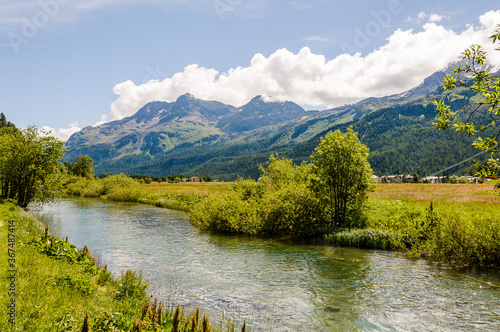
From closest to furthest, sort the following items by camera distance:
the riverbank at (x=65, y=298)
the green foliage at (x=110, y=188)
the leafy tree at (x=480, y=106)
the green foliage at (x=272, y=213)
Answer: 1. the riverbank at (x=65, y=298)
2. the leafy tree at (x=480, y=106)
3. the green foliage at (x=272, y=213)
4. the green foliage at (x=110, y=188)

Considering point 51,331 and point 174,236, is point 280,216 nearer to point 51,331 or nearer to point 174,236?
point 174,236

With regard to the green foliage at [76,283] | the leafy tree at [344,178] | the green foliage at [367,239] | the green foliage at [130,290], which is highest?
the leafy tree at [344,178]

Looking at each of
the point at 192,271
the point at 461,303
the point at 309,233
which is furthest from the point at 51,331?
the point at 309,233

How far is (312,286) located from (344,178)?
1624cm

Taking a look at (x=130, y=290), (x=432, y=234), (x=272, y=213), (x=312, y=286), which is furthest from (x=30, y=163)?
(x=432, y=234)

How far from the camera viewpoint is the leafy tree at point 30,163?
42.7m

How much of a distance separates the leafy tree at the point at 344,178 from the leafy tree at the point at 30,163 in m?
38.3

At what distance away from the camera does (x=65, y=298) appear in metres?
9.98

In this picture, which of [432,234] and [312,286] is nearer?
[312,286]

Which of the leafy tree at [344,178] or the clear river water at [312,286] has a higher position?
the leafy tree at [344,178]

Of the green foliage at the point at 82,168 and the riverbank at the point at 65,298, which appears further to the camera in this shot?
the green foliage at the point at 82,168

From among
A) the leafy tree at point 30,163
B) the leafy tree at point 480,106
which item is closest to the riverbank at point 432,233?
the leafy tree at point 480,106

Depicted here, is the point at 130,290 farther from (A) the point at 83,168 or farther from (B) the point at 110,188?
(A) the point at 83,168

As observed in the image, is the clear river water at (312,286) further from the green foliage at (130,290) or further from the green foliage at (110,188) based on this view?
the green foliage at (110,188)
